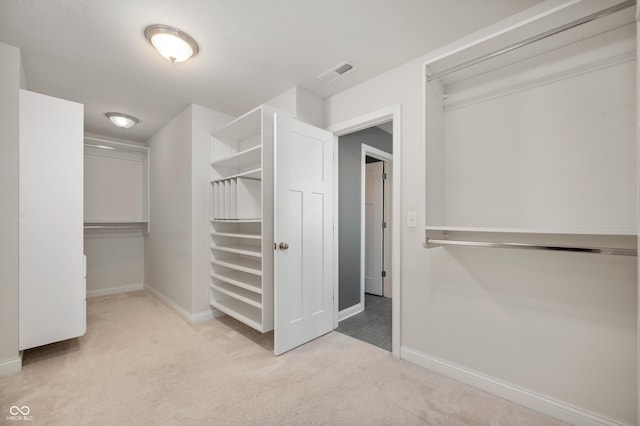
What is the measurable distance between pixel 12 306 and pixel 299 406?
226 centimetres

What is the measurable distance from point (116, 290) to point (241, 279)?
2834 millimetres

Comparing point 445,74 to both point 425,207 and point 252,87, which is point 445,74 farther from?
point 252,87

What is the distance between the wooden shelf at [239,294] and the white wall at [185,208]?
19cm

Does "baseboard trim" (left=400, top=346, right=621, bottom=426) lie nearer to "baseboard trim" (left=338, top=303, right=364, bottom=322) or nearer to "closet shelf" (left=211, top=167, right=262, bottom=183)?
"baseboard trim" (left=338, top=303, right=364, bottom=322)

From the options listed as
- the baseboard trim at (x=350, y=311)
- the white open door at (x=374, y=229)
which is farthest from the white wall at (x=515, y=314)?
the white open door at (x=374, y=229)

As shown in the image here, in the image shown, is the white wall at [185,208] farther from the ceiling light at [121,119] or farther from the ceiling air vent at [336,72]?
the ceiling air vent at [336,72]

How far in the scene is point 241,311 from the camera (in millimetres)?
2879

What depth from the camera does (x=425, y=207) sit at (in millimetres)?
1877

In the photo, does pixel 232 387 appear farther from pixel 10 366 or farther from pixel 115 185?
pixel 115 185

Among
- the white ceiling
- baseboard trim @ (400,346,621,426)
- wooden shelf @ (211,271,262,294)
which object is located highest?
the white ceiling

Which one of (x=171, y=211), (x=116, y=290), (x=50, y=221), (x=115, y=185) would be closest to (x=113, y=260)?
(x=116, y=290)

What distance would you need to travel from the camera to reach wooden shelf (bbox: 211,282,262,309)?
2.65 metres

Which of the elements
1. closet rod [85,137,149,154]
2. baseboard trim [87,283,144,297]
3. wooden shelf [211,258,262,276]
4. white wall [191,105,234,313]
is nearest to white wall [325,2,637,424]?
wooden shelf [211,258,262,276]

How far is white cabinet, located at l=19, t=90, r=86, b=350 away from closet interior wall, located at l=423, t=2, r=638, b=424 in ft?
9.36
